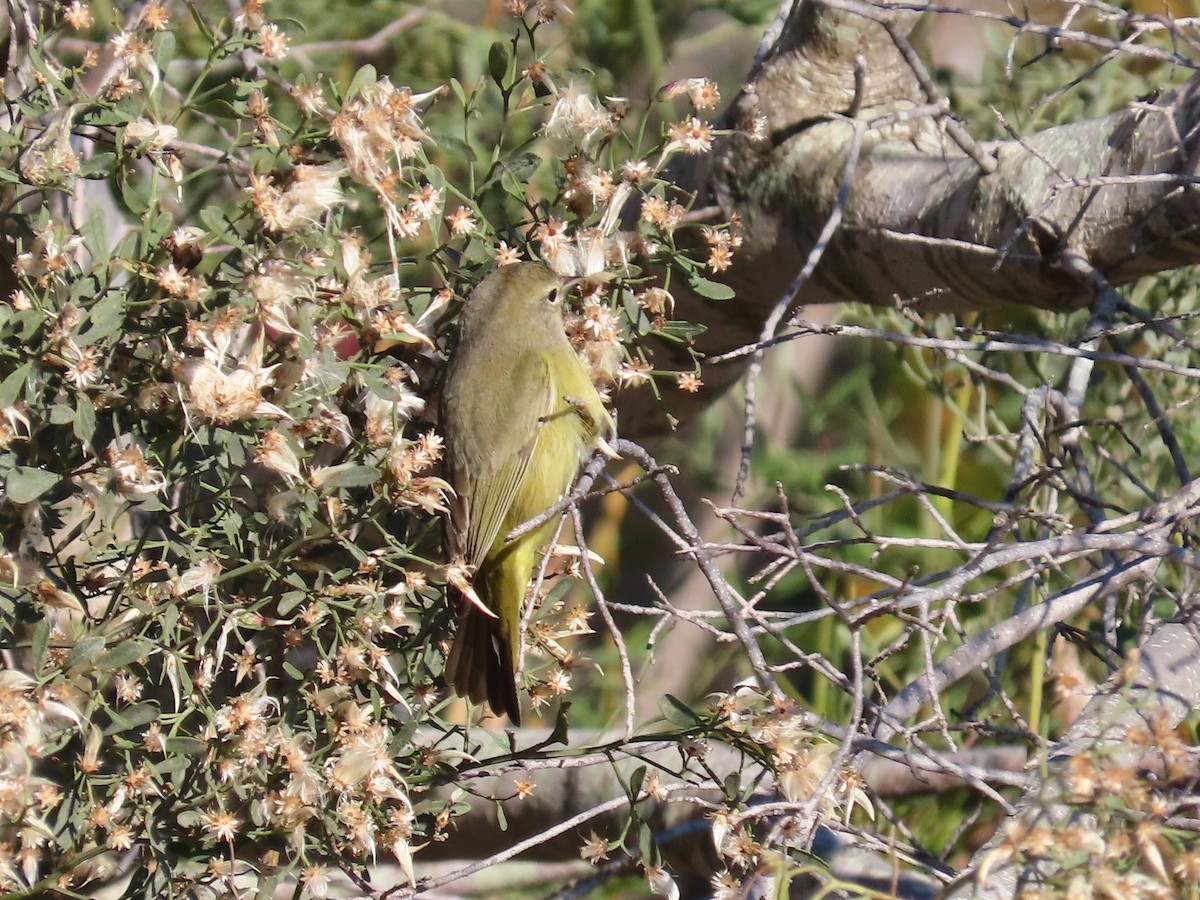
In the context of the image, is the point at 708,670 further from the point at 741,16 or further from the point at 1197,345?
the point at 1197,345

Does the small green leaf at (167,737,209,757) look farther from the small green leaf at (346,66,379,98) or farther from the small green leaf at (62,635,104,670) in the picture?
the small green leaf at (346,66,379,98)

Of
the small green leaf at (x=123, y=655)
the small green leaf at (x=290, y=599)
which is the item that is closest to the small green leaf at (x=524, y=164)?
the small green leaf at (x=290, y=599)

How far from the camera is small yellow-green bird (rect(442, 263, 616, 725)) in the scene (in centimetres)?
141

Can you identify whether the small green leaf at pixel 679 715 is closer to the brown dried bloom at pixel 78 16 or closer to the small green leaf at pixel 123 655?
the small green leaf at pixel 123 655

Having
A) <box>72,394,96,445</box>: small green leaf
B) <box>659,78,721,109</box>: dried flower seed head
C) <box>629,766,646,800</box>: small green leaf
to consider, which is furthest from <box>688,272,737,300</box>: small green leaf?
<box>72,394,96,445</box>: small green leaf

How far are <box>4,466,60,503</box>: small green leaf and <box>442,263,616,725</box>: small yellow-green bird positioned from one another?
38cm

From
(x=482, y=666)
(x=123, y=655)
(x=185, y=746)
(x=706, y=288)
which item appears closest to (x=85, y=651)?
(x=123, y=655)

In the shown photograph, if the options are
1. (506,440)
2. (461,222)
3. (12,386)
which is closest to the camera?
(12,386)

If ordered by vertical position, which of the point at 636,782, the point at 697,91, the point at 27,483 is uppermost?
the point at 697,91

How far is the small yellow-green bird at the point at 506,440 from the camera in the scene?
141 centimetres

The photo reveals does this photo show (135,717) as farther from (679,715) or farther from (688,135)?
(688,135)

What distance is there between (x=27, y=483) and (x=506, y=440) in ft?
2.62

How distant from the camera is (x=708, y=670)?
3271 mm

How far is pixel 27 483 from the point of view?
103 centimetres
